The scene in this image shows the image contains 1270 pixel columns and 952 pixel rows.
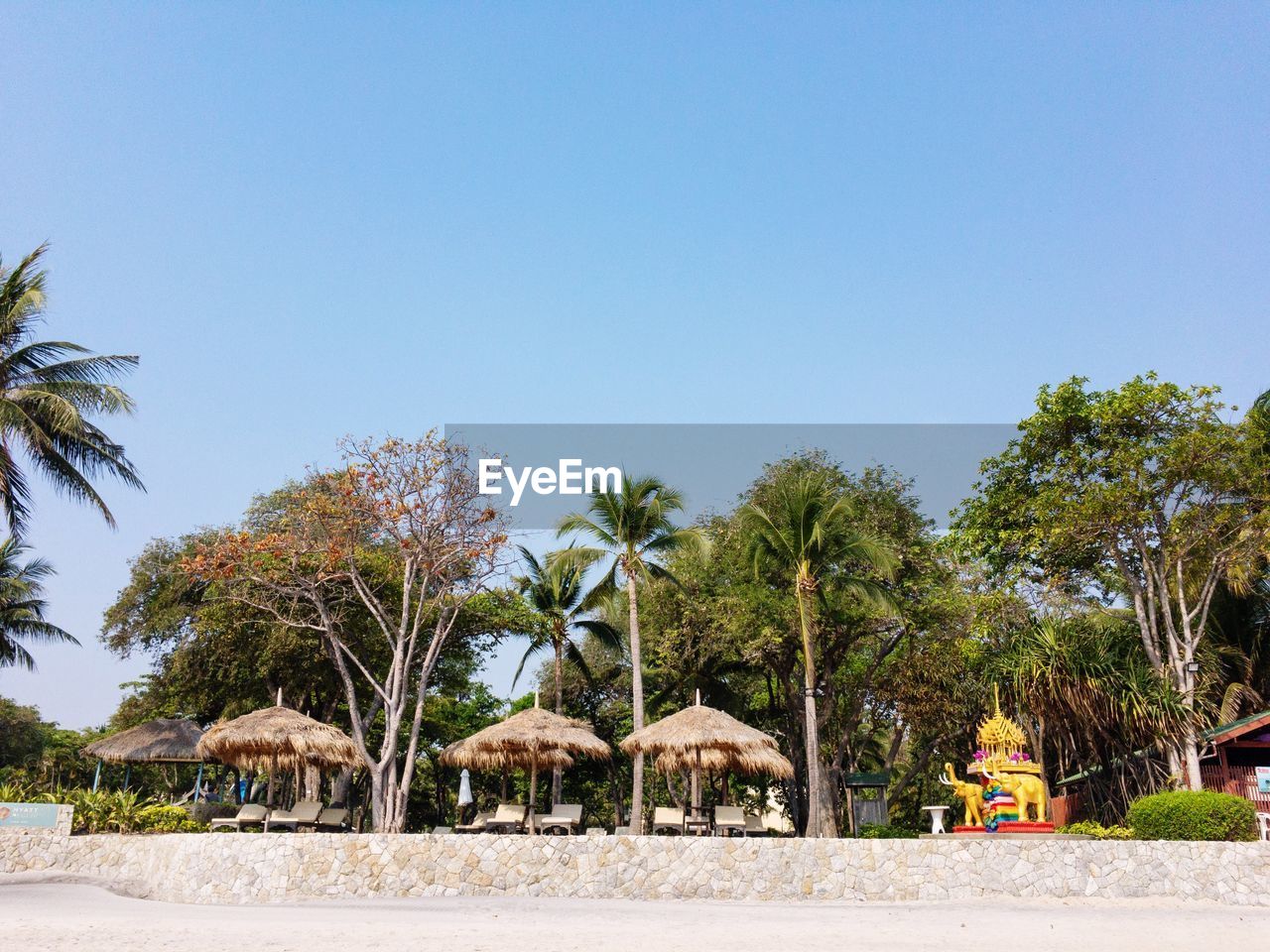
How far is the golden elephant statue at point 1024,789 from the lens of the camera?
1606cm

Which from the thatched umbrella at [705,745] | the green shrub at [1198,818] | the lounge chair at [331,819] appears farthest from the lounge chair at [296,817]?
the green shrub at [1198,818]

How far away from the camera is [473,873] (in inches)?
596

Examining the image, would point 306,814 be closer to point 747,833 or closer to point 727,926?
point 747,833

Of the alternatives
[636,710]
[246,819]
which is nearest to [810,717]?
[636,710]

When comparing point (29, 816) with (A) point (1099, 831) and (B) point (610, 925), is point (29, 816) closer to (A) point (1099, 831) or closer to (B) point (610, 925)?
(B) point (610, 925)

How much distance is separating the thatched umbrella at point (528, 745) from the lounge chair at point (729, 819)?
2589mm

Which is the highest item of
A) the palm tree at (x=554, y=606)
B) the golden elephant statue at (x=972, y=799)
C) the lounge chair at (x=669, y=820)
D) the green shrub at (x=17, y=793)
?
the palm tree at (x=554, y=606)

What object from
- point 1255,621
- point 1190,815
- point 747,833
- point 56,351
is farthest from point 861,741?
point 56,351

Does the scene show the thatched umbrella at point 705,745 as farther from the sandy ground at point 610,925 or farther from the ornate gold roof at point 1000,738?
the sandy ground at point 610,925

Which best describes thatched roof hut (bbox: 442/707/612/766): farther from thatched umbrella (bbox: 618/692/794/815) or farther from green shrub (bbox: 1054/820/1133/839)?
green shrub (bbox: 1054/820/1133/839)

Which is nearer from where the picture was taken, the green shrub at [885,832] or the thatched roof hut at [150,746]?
the thatched roof hut at [150,746]

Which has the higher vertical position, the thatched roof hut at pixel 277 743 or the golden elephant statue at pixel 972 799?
the thatched roof hut at pixel 277 743

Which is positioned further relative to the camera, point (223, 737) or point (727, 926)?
point (223, 737)

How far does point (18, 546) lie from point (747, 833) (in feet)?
89.6
